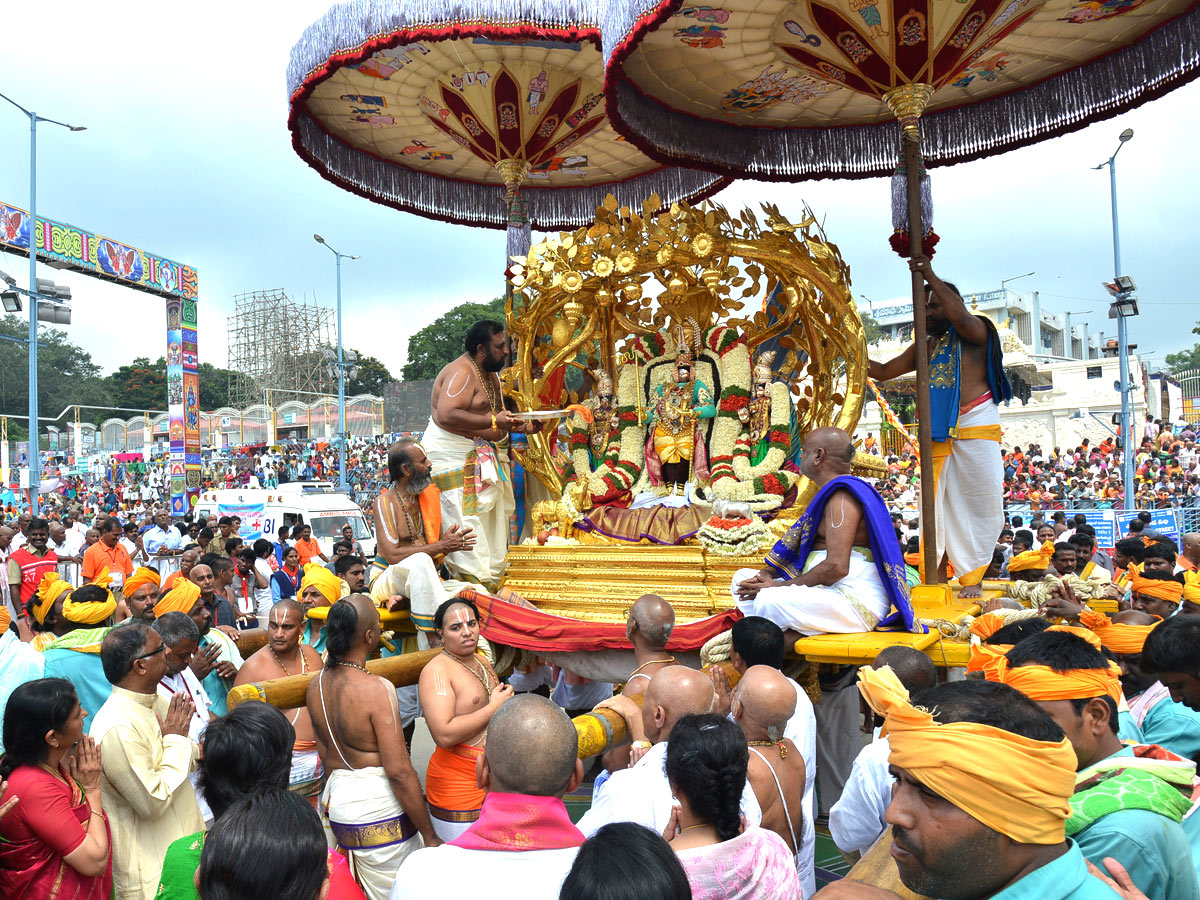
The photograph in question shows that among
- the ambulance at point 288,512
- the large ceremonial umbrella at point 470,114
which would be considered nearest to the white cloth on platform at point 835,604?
the large ceremonial umbrella at point 470,114

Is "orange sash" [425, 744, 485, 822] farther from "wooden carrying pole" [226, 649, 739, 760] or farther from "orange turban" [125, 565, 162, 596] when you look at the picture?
"orange turban" [125, 565, 162, 596]

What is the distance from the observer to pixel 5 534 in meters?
10.7

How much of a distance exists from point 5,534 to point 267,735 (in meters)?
10.0

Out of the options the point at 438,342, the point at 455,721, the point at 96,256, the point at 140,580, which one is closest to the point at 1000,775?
the point at 455,721

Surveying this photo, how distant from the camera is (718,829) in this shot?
2.29 meters

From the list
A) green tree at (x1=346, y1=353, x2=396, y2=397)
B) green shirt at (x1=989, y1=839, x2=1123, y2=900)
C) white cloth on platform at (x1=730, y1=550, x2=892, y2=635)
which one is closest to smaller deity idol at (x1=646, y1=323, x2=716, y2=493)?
white cloth on platform at (x1=730, y1=550, x2=892, y2=635)

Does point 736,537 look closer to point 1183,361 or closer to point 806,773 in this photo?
point 806,773

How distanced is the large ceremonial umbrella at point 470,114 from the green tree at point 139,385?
2332 inches

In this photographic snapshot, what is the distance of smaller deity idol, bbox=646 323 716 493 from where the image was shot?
7371 millimetres

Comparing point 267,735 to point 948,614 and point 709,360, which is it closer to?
point 948,614

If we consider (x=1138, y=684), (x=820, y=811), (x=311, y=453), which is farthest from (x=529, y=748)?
(x=311, y=453)

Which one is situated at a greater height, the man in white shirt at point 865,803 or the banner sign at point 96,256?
the banner sign at point 96,256

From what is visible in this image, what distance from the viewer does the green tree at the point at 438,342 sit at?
51.9m

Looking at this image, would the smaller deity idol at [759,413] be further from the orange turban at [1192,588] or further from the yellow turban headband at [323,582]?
the yellow turban headband at [323,582]
